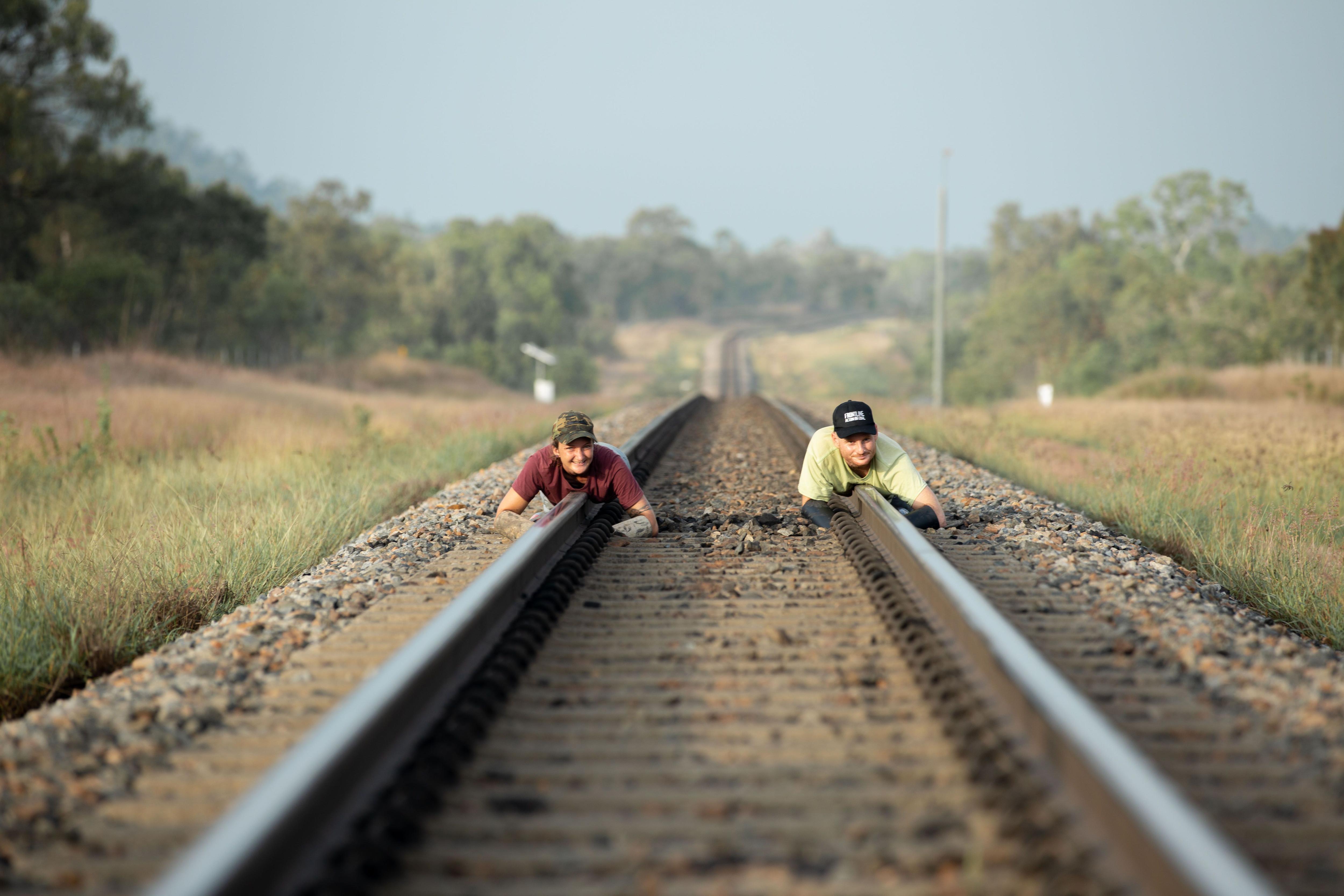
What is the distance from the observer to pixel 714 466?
9961mm

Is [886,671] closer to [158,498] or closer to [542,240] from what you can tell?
[158,498]

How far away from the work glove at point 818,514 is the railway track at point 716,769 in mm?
1654

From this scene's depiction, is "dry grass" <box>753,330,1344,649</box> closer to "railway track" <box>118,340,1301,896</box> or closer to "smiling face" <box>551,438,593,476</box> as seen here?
"railway track" <box>118,340,1301,896</box>

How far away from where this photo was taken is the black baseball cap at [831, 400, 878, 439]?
6000 millimetres

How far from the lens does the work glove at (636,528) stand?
5980 millimetres

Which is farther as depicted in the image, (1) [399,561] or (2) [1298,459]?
(2) [1298,459]

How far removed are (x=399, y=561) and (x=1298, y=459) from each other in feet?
30.6

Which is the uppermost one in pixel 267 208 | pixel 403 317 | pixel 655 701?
pixel 267 208

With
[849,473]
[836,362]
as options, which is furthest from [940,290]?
[836,362]

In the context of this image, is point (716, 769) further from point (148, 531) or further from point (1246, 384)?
point (1246, 384)

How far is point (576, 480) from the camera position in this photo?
6.52 meters

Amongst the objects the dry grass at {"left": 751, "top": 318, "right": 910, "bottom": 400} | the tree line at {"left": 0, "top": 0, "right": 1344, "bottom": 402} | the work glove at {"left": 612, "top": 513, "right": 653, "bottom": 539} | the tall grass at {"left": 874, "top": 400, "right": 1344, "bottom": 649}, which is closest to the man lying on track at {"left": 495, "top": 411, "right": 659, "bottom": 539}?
the work glove at {"left": 612, "top": 513, "right": 653, "bottom": 539}

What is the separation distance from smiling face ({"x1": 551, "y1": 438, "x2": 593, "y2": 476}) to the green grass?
1697mm

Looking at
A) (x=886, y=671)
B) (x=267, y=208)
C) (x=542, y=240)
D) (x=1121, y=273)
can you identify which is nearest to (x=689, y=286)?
(x=542, y=240)
